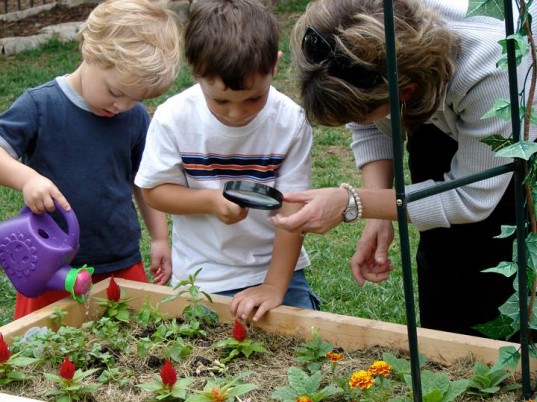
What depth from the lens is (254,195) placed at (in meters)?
2.28

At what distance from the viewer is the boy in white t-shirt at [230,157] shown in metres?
2.36

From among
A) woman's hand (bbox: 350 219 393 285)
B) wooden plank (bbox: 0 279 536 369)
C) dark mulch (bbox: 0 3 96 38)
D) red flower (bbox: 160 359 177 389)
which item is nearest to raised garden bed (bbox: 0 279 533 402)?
wooden plank (bbox: 0 279 536 369)

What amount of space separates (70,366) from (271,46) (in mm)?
950

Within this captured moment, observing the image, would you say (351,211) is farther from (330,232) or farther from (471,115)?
(330,232)

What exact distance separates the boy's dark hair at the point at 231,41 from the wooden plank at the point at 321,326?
2.12 ft

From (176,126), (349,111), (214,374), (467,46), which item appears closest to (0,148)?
(176,126)

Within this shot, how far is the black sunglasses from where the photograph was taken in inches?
81.8

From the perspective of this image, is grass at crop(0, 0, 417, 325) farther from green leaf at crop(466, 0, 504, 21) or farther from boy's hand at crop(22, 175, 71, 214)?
boy's hand at crop(22, 175, 71, 214)

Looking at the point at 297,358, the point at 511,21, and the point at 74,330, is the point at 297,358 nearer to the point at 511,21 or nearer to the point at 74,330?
the point at 74,330

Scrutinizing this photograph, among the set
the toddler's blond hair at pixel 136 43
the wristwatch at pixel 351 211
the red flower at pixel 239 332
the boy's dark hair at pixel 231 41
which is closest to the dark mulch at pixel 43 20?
the toddler's blond hair at pixel 136 43

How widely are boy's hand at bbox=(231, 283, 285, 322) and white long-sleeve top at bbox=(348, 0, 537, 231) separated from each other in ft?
1.60

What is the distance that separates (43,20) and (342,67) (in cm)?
832

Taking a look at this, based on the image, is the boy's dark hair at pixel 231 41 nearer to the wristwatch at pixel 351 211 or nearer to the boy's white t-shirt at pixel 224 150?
the boy's white t-shirt at pixel 224 150

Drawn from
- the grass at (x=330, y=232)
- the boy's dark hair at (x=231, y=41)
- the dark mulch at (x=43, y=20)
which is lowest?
the grass at (x=330, y=232)
